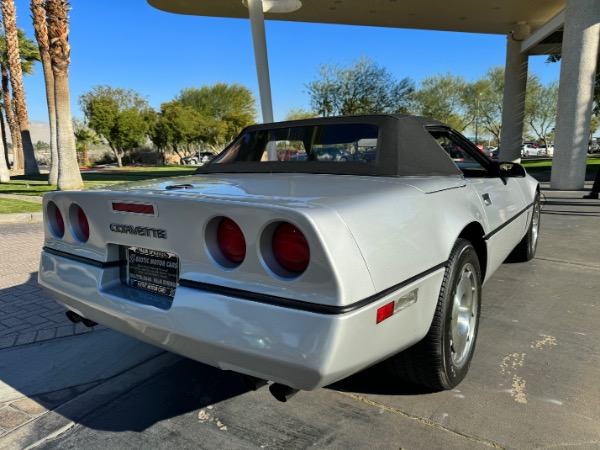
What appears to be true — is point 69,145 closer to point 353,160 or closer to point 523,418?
point 353,160

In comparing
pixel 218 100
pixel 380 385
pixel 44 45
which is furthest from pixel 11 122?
pixel 380 385

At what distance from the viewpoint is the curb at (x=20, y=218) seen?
8492 mm

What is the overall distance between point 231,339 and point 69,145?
45.6 feet

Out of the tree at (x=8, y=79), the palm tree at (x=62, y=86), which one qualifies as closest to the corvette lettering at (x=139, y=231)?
the palm tree at (x=62, y=86)

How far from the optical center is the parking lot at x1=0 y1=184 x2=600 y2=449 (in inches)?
82.3

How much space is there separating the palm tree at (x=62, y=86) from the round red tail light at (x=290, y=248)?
1293 centimetres

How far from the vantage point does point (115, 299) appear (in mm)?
2094

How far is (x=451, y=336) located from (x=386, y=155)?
40.1 inches

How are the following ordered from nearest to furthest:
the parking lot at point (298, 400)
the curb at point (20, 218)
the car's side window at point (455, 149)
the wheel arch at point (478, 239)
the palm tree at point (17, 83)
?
the parking lot at point (298, 400) → the wheel arch at point (478, 239) → the car's side window at point (455, 149) → the curb at point (20, 218) → the palm tree at point (17, 83)

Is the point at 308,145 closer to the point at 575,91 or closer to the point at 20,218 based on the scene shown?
the point at 20,218

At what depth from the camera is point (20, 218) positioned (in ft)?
28.4

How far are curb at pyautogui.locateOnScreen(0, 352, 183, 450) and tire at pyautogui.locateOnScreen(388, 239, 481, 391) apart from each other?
1480mm

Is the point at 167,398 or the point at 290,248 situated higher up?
the point at 290,248

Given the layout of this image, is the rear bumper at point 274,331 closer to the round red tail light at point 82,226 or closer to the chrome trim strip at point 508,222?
the round red tail light at point 82,226
